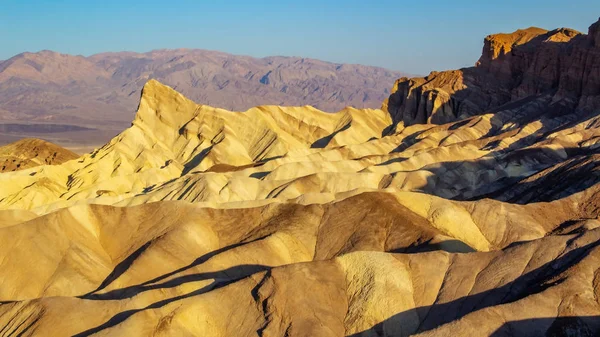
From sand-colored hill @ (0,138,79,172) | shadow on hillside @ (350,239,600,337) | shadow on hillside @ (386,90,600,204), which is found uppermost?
shadow on hillside @ (350,239,600,337)

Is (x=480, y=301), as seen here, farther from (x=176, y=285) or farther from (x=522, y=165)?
(x=522, y=165)

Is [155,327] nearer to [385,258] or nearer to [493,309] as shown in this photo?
[385,258]

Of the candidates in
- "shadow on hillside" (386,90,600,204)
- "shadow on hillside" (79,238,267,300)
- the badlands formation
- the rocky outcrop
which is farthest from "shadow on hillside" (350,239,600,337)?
the rocky outcrop

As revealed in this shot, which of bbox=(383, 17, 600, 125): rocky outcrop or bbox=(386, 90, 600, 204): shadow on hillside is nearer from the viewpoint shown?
bbox=(386, 90, 600, 204): shadow on hillside

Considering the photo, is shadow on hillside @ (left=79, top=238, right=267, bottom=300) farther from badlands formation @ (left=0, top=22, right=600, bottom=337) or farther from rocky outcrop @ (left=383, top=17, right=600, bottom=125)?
rocky outcrop @ (left=383, top=17, right=600, bottom=125)

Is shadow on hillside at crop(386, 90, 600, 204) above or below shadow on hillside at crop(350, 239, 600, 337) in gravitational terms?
below

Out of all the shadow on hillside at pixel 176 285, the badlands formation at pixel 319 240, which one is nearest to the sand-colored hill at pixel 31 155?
the badlands formation at pixel 319 240
